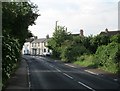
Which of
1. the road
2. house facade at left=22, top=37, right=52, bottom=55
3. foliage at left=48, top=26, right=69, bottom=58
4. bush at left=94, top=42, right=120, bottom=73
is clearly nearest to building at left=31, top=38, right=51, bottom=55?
house facade at left=22, top=37, right=52, bottom=55

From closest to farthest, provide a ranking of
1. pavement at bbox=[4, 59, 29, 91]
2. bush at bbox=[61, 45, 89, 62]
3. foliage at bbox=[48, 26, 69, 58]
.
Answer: pavement at bbox=[4, 59, 29, 91]
bush at bbox=[61, 45, 89, 62]
foliage at bbox=[48, 26, 69, 58]

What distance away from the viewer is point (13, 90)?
21.1 meters

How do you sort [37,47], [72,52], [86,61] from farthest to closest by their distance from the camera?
1. [37,47]
2. [72,52]
3. [86,61]

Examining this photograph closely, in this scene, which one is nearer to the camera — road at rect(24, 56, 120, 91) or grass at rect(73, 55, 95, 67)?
road at rect(24, 56, 120, 91)

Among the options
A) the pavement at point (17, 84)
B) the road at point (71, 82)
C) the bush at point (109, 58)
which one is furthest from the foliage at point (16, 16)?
the bush at point (109, 58)

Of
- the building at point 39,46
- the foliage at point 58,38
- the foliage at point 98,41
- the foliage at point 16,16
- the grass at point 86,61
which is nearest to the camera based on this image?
the foliage at point 16,16

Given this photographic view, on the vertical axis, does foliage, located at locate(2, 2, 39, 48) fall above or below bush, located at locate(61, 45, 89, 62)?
above

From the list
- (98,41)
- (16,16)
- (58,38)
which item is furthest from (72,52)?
(16,16)

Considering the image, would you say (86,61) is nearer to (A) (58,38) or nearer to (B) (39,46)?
(A) (58,38)

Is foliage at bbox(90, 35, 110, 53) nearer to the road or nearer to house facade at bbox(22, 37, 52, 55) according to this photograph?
the road

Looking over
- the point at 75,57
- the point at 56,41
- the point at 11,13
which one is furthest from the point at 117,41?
the point at 56,41

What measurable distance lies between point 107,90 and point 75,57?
1673 inches

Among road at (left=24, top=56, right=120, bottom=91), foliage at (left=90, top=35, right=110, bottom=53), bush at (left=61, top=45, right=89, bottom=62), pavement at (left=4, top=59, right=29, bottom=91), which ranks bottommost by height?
road at (left=24, top=56, right=120, bottom=91)

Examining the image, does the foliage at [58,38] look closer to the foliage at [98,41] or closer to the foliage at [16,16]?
the foliage at [98,41]
